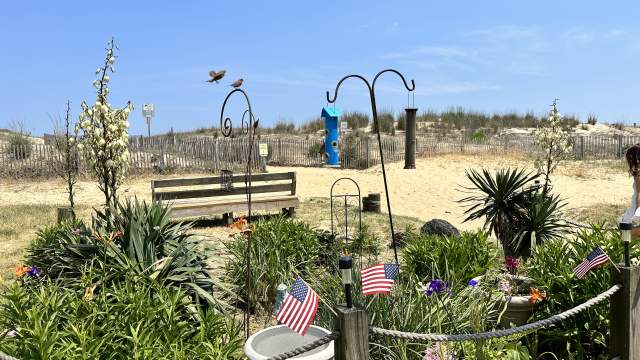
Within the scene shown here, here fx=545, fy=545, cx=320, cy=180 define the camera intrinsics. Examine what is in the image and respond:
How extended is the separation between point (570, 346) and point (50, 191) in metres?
17.5

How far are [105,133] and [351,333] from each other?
4.90 meters

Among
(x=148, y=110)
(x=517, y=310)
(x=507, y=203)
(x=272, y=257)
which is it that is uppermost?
(x=148, y=110)

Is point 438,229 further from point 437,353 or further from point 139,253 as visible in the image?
point 437,353

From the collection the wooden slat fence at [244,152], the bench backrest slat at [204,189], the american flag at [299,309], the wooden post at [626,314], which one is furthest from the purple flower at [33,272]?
the wooden slat fence at [244,152]

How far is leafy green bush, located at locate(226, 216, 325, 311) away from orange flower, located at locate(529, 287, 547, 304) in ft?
7.05

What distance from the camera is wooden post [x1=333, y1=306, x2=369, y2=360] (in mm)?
2012

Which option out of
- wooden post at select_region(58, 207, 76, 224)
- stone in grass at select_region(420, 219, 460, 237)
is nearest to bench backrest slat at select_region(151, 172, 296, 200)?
wooden post at select_region(58, 207, 76, 224)

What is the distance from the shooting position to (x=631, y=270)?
10.4 ft

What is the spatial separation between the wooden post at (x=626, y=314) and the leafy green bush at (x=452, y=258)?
1789 mm

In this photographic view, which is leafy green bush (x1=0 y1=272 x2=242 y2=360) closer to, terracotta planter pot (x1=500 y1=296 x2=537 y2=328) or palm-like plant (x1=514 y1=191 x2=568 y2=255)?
terracotta planter pot (x1=500 y1=296 x2=537 y2=328)

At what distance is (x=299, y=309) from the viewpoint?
2277 mm

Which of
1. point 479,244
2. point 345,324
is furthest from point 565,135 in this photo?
point 345,324

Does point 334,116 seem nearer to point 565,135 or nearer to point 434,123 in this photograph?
→ point 565,135

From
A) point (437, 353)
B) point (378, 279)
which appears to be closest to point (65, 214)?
point (437, 353)
